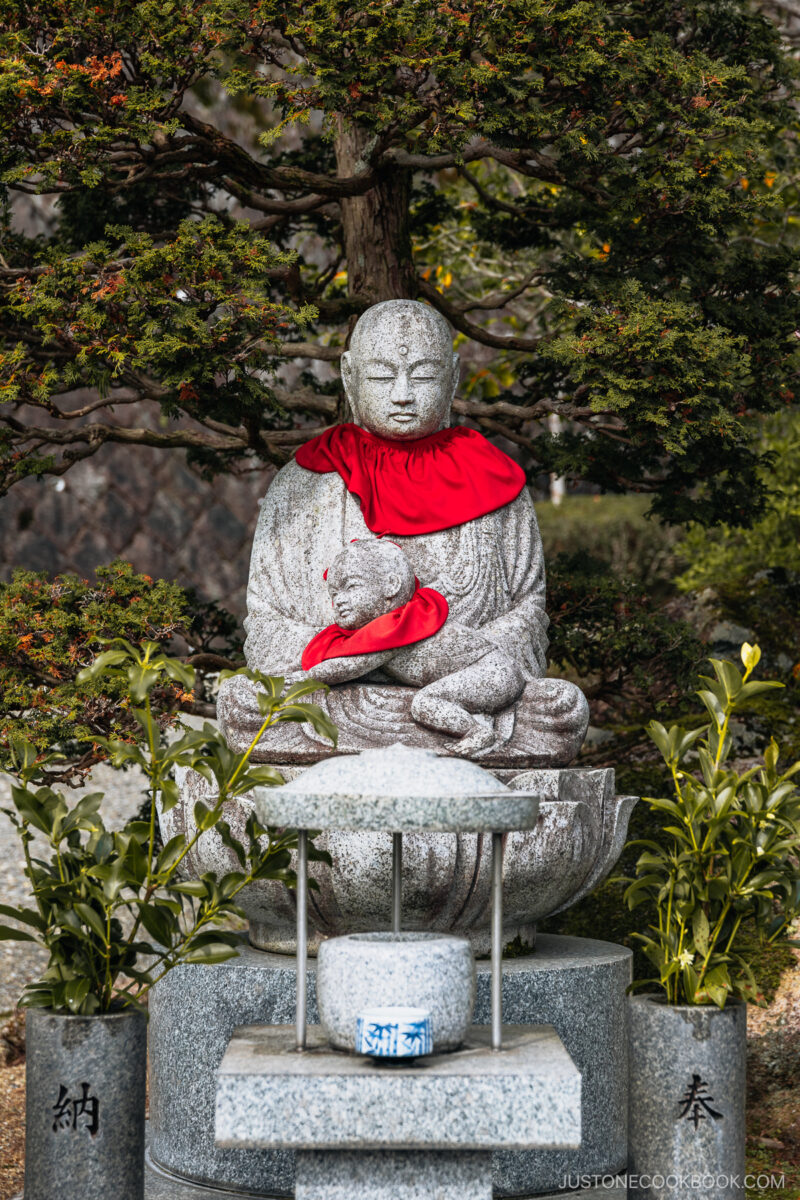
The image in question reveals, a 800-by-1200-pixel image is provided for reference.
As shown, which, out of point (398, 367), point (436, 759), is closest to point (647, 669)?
point (398, 367)

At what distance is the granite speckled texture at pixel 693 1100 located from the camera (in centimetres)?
333

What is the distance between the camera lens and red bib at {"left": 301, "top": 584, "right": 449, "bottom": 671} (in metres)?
4.34

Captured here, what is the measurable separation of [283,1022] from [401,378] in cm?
219

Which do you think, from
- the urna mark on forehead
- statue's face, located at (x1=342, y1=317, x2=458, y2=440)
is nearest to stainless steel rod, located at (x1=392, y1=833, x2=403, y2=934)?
statue's face, located at (x1=342, y1=317, x2=458, y2=440)

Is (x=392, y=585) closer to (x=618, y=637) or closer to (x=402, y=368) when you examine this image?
(x=402, y=368)

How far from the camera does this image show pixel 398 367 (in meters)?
4.83

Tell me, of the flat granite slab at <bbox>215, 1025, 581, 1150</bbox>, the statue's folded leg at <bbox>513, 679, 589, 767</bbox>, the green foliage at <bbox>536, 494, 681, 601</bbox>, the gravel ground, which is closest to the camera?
the flat granite slab at <bbox>215, 1025, 581, 1150</bbox>

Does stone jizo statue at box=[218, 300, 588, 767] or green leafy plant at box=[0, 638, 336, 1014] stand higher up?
Result: stone jizo statue at box=[218, 300, 588, 767]

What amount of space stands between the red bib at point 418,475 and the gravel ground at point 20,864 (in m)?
1.36

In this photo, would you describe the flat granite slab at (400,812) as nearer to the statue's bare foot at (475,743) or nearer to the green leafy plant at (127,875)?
the green leafy plant at (127,875)

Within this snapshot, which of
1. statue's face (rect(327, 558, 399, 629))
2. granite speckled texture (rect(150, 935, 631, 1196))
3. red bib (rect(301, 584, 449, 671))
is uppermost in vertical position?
statue's face (rect(327, 558, 399, 629))

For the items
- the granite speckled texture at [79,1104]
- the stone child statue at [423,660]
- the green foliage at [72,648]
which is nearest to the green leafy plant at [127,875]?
the granite speckled texture at [79,1104]

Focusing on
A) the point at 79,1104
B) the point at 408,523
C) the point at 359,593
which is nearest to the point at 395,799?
the point at 79,1104

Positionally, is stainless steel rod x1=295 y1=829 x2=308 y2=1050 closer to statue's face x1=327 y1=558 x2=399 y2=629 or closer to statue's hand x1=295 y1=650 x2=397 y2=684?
statue's hand x1=295 y1=650 x2=397 y2=684
